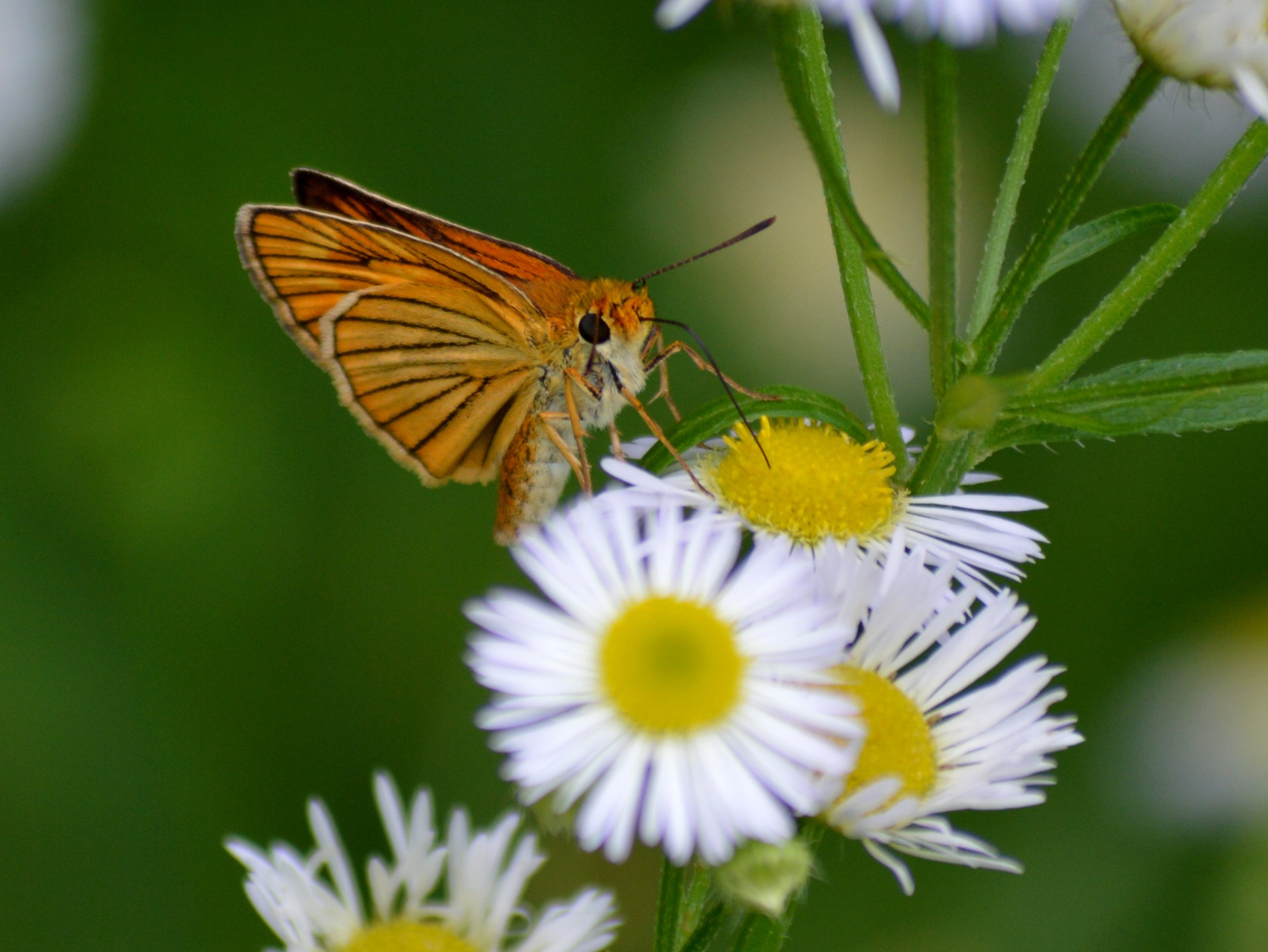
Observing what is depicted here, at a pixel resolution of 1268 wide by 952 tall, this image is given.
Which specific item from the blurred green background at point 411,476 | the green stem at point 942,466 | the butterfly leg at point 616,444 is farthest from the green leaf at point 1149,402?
the blurred green background at point 411,476

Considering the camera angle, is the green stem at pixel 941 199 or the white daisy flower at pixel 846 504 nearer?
the green stem at pixel 941 199

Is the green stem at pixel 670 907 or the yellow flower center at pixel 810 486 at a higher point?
the yellow flower center at pixel 810 486

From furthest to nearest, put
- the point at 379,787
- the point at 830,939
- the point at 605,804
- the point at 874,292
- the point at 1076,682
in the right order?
the point at 874,292, the point at 1076,682, the point at 830,939, the point at 379,787, the point at 605,804

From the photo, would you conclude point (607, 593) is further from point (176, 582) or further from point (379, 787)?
point (176, 582)

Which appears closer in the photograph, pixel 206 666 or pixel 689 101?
pixel 206 666

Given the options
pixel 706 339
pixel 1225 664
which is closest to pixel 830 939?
pixel 1225 664

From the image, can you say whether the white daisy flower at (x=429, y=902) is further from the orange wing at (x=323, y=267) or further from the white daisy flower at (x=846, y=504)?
the orange wing at (x=323, y=267)
